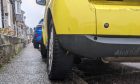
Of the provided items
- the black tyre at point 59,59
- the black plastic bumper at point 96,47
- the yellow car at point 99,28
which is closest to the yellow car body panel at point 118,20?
the yellow car at point 99,28

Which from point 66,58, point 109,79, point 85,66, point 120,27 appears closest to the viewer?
point 120,27

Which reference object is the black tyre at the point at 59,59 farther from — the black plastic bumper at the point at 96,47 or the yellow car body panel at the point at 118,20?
the yellow car body panel at the point at 118,20

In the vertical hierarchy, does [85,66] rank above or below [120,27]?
below

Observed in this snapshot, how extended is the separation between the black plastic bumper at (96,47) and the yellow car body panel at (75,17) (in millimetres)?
93

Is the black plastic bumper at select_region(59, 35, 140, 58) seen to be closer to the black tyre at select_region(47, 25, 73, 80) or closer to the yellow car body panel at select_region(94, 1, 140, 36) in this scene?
the yellow car body panel at select_region(94, 1, 140, 36)

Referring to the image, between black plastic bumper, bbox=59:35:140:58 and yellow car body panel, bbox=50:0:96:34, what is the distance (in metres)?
0.09

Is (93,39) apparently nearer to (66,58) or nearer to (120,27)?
(120,27)

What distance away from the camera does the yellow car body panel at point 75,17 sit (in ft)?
15.4

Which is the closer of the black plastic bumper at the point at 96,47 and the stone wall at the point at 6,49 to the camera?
the black plastic bumper at the point at 96,47

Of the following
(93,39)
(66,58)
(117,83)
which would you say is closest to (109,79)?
(117,83)

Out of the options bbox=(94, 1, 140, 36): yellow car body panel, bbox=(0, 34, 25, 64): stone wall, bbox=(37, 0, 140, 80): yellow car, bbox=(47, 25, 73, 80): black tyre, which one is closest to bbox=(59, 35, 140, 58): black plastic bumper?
bbox=(37, 0, 140, 80): yellow car

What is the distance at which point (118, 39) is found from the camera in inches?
187

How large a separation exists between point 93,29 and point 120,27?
346mm

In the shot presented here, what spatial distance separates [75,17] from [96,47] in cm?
48
